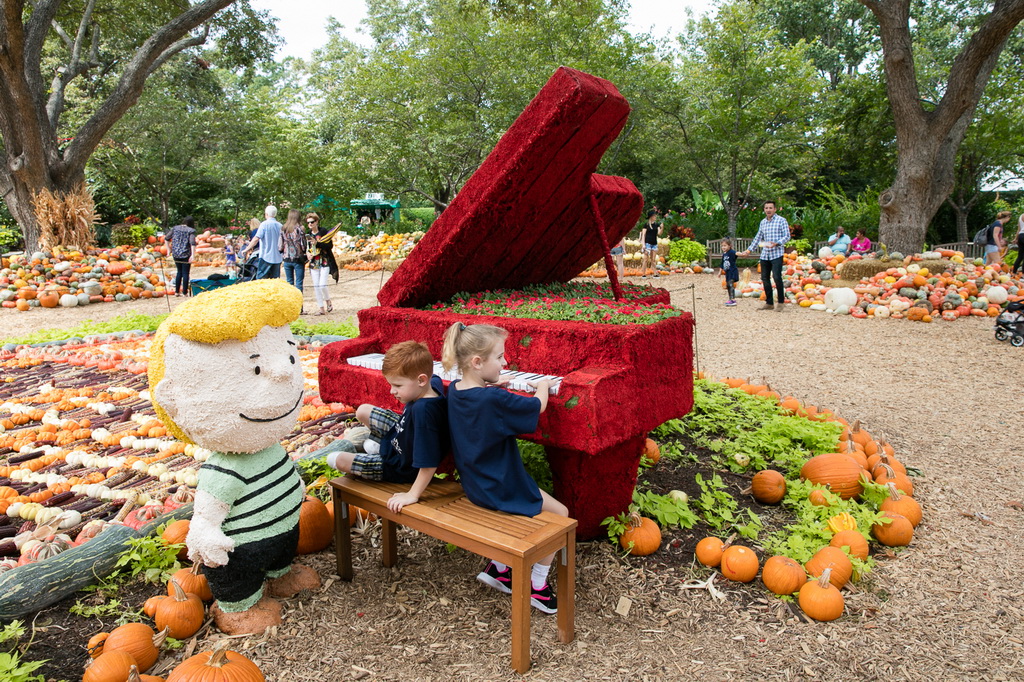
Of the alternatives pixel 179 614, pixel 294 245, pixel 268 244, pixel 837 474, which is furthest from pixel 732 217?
pixel 179 614

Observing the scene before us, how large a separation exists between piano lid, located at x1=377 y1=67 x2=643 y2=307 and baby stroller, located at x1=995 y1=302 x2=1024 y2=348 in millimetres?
6522

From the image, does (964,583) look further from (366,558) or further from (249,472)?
(249,472)

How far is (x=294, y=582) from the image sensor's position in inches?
117

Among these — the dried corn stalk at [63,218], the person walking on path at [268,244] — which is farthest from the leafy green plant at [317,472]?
the dried corn stalk at [63,218]

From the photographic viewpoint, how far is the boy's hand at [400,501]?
8.85 ft

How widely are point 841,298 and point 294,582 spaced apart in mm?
10772

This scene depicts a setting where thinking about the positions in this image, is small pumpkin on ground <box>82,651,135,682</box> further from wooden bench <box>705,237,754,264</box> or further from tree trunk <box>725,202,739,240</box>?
tree trunk <box>725,202,739,240</box>

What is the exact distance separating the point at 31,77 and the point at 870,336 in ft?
58.4

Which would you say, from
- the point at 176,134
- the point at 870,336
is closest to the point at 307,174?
the point at 176,134

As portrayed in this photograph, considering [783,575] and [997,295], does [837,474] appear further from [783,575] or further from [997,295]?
[997,295]

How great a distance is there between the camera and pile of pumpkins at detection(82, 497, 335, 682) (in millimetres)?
2135

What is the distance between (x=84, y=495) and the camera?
12.9 ft

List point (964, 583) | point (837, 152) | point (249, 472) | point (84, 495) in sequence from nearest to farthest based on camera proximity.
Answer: point (249, 472) < point (964, 583) < point (84, 495) < point (837, 152)

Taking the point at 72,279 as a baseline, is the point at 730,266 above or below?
below
